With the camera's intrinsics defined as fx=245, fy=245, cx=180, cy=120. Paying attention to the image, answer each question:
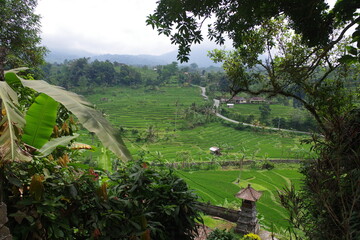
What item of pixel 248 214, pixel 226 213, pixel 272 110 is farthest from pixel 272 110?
pixel 248 214

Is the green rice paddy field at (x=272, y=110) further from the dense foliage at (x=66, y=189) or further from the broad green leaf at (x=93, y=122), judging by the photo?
the broad green leaf at (x=93, y=122)

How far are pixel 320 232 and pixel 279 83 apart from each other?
2195 mm

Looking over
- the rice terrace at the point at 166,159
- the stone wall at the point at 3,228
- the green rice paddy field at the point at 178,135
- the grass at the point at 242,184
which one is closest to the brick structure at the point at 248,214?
the rice terrace at the point at 166,159

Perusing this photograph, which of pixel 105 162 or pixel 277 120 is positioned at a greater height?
pixel 105 162

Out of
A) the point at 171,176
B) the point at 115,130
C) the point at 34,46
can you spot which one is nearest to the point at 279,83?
the point at 171,176

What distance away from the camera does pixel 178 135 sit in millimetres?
22812

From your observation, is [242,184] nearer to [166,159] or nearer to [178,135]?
[178,135]

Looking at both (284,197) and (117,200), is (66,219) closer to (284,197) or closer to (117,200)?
(117,200)

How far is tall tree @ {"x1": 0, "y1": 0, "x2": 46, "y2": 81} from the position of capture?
23.7 feet

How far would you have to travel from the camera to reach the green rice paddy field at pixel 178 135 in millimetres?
18891

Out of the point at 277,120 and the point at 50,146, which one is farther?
the point at 277,120

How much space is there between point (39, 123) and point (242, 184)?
45.9 ft

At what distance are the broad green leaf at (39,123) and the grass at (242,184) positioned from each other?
34.5 feet

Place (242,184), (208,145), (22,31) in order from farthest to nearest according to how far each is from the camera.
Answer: (208,145) → (242,184) → (22,31)
